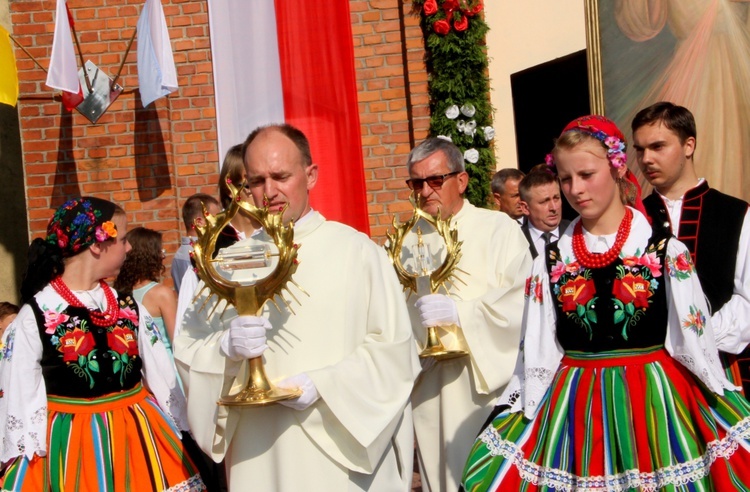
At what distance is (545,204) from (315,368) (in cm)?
331

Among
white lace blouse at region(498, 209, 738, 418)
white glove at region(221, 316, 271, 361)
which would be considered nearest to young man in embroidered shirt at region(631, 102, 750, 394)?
white lace blouse at region(498, 209, 738, 418)

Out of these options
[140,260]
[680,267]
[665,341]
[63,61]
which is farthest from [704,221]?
[63,61]

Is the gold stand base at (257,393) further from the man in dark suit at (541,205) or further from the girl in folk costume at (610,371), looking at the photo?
the man in dark suit at (541,205)

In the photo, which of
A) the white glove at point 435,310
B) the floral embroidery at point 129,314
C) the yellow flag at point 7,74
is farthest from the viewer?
the yellow flag at point 7,74

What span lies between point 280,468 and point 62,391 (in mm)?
1256

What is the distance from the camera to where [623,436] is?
386cm

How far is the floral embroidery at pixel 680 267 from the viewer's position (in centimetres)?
395

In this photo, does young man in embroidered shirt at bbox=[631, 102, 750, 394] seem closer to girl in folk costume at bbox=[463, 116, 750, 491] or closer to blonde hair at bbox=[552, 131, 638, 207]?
blonde hair at bbox=[552, 131, 638, 207]

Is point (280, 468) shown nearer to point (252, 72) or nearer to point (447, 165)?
point (447, 165)

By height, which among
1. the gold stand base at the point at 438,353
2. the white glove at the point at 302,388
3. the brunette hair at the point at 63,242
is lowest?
the gold stand base at the point at 438,353

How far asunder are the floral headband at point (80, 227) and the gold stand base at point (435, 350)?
159 cm

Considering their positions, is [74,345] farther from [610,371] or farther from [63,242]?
[610,371]

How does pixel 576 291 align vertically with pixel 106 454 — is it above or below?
above

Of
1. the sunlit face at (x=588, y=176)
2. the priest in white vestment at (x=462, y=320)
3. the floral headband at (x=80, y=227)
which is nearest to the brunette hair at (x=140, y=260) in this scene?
the floral headband at (x=80, y=227)
